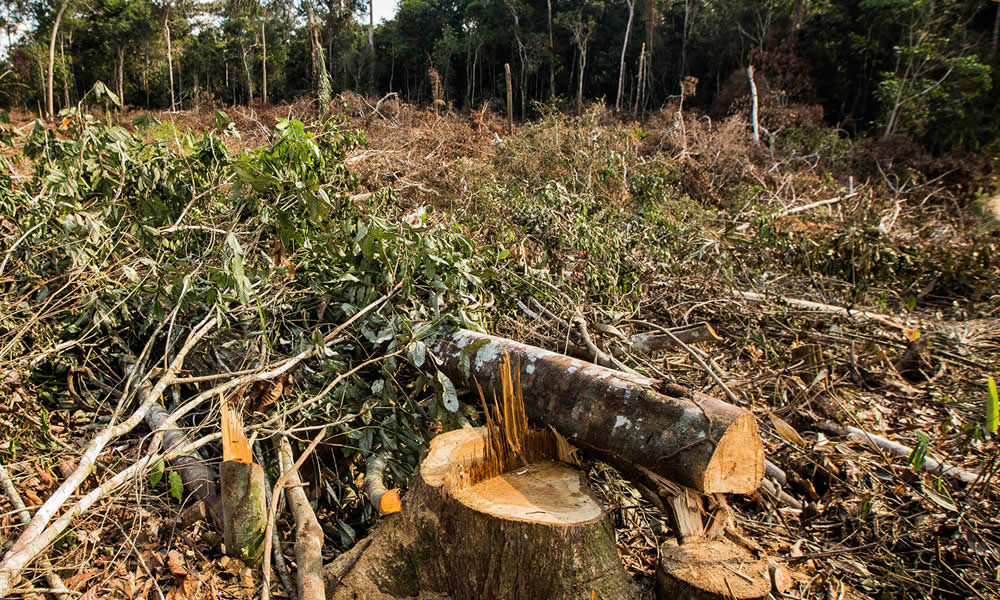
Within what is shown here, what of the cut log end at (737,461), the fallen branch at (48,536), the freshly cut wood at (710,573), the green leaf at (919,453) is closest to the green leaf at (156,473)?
the fallen branch at (48,536)

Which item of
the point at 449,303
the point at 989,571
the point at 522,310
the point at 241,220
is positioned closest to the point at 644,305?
the point at 522,310

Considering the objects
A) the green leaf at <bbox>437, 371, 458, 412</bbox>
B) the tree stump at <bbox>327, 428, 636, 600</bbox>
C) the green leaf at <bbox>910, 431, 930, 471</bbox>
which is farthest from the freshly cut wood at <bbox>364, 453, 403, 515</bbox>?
the green leaf at <bbox>910, 431, 930, 471</bbox>

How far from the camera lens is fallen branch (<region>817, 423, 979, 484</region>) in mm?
2504

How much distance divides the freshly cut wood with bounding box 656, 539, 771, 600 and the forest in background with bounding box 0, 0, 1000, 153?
1262 centimetres

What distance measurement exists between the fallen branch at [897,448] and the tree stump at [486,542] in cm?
192

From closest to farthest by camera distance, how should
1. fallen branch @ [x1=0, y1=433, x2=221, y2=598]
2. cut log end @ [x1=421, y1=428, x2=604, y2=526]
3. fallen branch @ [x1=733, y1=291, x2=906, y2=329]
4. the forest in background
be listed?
fallen branch @ [x1=0, y1=433, x2=221, y2=598] → cut log end @ [x1=421, y1=428, x2=604, y2=526] → fallen branch @ [x1=733, y1=291, x2=906, y2=329] → the forest in background

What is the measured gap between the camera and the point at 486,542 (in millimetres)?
1595

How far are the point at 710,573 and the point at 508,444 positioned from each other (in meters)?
0.74

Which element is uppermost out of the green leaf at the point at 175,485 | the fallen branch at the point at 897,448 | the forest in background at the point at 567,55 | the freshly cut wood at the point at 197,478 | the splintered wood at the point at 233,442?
the forest in background at the point at 567,55

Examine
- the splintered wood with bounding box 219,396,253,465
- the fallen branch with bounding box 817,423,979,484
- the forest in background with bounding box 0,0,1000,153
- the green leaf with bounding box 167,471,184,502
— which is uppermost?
the forest in background with bounding box 0,0,1000,153

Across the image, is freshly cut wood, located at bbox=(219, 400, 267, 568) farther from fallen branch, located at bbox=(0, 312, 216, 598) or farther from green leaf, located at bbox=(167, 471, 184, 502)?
fallen branch, located at bbox=(0, 312, 216, 598)

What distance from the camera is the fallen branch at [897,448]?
250 centimetres

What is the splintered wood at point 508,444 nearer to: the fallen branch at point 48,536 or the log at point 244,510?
the log at point 244,510

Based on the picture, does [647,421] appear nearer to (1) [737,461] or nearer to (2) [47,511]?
(1) [737,461]
